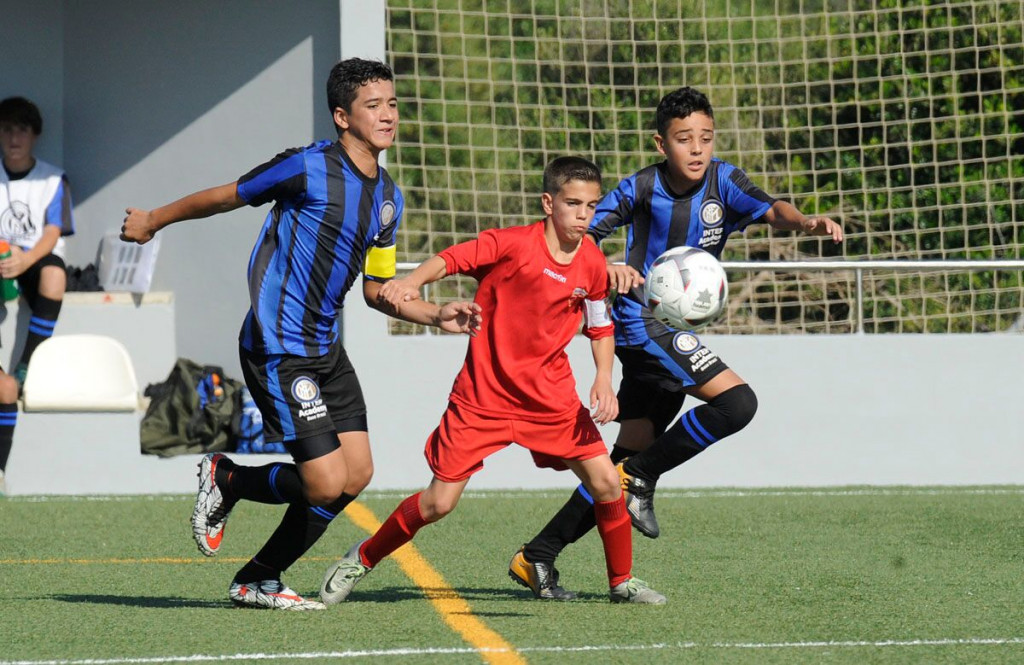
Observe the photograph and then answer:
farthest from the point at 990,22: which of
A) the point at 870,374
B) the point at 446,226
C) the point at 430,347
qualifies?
the point at 430,347

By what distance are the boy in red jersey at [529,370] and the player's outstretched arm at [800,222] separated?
1.07m

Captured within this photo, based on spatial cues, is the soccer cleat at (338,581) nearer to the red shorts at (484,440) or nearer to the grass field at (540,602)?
the grass field at (540,602)

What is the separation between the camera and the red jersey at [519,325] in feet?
16.1

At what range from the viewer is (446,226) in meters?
10.5

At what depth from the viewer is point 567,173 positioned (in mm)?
4914

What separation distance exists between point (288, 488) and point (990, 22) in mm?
7695

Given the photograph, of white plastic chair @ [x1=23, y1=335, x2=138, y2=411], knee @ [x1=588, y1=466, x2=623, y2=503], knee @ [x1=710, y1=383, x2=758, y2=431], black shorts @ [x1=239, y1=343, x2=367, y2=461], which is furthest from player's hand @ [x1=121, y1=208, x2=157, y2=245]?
white plastic chair @ [x1=23, y1=335, x2=138, y2=411]

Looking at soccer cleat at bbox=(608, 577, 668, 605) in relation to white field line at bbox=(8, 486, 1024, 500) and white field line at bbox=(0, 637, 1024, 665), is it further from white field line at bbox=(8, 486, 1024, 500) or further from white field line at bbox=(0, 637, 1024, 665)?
white field line at bbox=(8, 486, 1024, 500)

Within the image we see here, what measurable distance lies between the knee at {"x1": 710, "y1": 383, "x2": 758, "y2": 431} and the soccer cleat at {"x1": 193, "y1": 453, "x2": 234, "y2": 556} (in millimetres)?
1835

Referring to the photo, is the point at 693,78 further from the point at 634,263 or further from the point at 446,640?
the point at 446,640

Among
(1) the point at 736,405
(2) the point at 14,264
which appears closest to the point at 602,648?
(1) the point at 736,405

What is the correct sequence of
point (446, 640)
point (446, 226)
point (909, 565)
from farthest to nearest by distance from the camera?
point (446, 226)
point (909, 565)
point (446, 640)

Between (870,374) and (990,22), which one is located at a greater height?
(990,22)

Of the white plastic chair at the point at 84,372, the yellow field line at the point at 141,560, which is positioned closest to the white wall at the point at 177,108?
the white plastic chair at the point at 84,372
